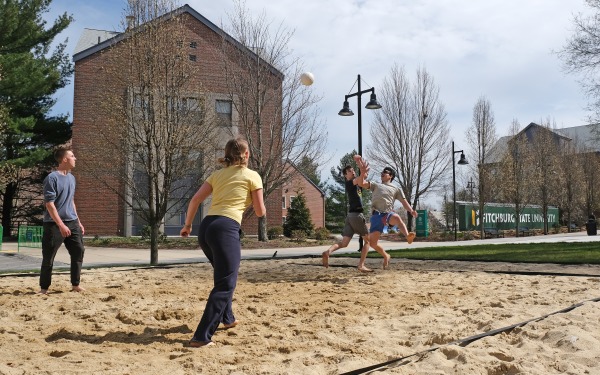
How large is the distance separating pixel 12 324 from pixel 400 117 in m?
33.2

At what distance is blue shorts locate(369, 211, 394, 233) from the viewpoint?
8.33 m

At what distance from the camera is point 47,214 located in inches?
245

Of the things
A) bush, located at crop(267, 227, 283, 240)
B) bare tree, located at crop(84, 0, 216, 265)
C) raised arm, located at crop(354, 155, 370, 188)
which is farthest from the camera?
bush, located at crop(267, 227, 283, 240)

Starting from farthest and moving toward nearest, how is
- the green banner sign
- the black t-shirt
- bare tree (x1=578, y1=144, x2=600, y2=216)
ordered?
bare tree (x1=578, y1=144, x2=600, y2=216) < the green banner sign < the black t-shirt

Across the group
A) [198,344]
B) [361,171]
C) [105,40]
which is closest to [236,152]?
[198,344]

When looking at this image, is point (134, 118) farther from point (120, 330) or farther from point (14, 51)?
point (14, 51)

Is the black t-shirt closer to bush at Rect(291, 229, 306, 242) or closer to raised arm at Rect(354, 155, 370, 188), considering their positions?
raised arm at Rect(354, 155, 370, 188)

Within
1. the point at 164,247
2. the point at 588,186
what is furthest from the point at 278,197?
the point at 588,186

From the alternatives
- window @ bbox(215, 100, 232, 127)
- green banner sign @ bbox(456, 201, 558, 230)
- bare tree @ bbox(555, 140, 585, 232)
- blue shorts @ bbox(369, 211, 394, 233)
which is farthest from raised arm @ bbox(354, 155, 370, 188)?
bare tree @ bbox(555, 140, 585, 232)

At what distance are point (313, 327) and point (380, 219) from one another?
4308 mm

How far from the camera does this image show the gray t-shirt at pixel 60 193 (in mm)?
6078

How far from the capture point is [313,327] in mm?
4289

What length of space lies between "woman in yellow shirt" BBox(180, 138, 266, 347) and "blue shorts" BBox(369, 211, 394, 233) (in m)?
4.47

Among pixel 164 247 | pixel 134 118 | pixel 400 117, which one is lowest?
pixel 164 247
